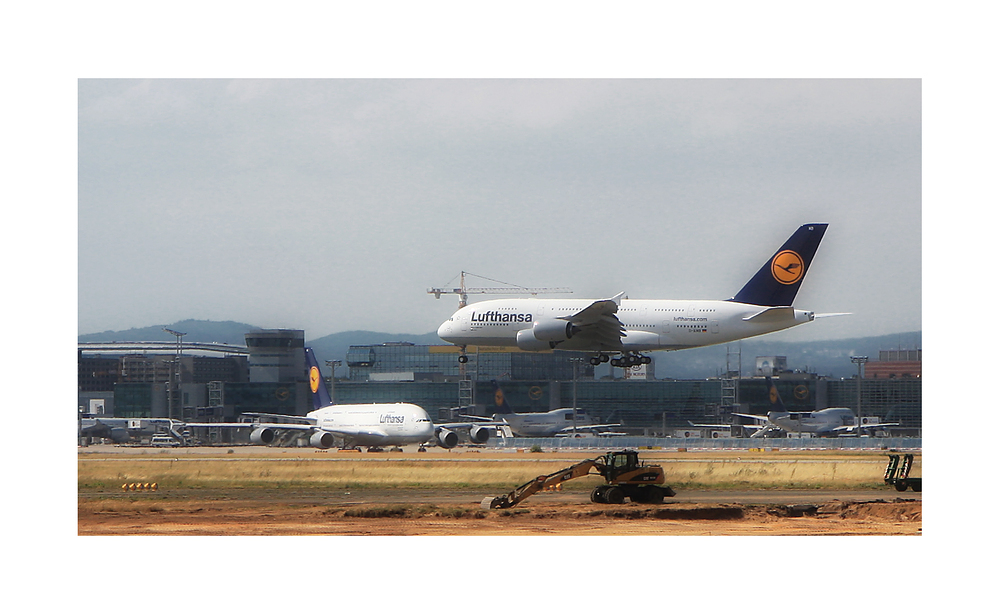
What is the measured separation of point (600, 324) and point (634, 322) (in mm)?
1892

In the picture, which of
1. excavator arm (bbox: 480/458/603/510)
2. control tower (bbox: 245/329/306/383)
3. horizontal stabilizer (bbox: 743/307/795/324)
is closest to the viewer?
excavator arm (bbox: 480/458/603/510)

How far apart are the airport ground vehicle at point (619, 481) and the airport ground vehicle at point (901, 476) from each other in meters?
10.6

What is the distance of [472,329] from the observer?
4569 centimetres

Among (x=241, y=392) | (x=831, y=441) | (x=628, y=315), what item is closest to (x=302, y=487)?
(x=628, y=315)

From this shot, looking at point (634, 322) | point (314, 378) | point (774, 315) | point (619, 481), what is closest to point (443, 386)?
point (314, 378)

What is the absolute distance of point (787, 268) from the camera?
149ft

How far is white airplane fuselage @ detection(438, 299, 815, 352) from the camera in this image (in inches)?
1753

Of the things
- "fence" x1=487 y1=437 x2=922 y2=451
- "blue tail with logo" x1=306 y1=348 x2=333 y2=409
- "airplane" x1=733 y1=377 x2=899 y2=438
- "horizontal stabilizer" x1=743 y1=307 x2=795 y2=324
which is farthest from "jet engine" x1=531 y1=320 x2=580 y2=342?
"airplane" x1=733 y1=377 x2=899 y2=438

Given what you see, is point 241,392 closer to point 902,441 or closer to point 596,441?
point 596,441

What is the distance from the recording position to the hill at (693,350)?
86062mm

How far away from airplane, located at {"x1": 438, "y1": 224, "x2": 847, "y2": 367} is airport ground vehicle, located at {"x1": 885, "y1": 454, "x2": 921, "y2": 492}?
8.29 meters

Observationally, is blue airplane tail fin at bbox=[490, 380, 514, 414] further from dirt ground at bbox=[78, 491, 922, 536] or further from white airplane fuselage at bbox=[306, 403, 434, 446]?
dirt ground at bbox=[78, 491, 922, 536]

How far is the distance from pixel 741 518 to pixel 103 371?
7448 cm

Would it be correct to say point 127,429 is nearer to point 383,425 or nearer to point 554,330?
point 383,425
